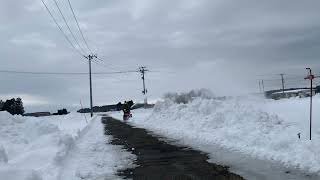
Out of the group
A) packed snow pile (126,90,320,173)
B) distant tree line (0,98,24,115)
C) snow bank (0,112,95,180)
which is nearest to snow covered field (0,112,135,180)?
snow bank (0,112,95,180)

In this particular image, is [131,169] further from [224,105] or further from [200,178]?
[224,105]

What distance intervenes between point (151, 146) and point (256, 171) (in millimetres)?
8390

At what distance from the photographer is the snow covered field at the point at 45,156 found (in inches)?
450

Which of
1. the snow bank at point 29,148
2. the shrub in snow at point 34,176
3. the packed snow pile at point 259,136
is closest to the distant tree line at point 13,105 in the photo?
the packed snow pile at point 259,136

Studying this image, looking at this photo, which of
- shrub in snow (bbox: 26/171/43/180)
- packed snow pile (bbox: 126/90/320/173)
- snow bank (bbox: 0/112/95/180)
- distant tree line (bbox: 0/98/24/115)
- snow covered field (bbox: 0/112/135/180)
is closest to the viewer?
shrub in snow (bbox: 26/171/43/180)

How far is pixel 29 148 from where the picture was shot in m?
16.9

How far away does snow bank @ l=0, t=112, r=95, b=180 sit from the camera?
33.3 feet

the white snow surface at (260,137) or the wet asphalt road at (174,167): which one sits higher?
the white snow surface at (260,137)

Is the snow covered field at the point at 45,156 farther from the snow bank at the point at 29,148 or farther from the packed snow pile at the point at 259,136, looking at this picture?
the packed snow pile at the point at 259,136

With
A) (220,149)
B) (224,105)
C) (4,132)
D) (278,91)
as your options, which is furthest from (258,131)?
(278,91)

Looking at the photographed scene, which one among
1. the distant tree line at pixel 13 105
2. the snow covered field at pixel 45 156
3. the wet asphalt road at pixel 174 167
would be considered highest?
the distant tree line at pixel 13 105

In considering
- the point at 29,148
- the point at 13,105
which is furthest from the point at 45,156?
the point at 13,105

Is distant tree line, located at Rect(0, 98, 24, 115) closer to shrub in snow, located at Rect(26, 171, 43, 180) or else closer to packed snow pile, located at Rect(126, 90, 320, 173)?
packed snow pile, located at Rect(126, 90, 320, 173)

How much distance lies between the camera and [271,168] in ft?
39.8
